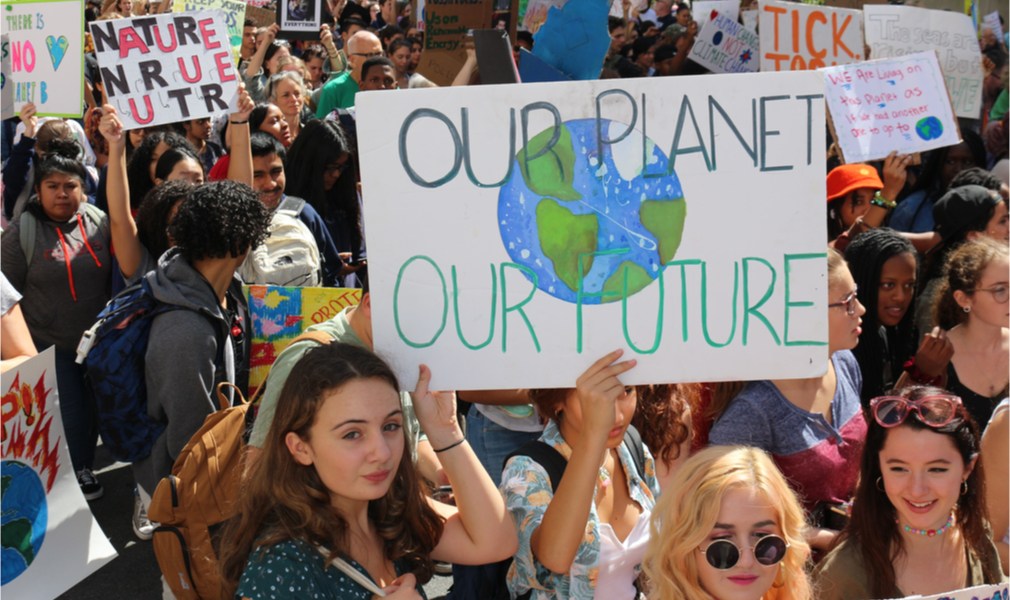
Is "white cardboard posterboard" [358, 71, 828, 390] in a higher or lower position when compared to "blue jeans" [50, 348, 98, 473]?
higher

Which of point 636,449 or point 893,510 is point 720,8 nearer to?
point 636,449

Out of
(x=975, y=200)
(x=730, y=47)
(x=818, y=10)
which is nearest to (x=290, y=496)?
(x=975, y=200)

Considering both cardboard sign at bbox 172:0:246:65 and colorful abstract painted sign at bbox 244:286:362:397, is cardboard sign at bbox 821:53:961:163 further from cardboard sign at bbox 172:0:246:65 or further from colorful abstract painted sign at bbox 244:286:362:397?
cardboard sign at bbox 172:0:246:65

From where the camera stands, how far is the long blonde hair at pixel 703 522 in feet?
6.11

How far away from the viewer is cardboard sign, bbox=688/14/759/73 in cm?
791

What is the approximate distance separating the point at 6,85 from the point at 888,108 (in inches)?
191

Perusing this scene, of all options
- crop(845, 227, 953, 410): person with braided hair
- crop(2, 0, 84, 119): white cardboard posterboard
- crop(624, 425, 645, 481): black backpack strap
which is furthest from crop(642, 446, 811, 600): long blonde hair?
crop(2, 0, 84, 119): white cardboard posterboard

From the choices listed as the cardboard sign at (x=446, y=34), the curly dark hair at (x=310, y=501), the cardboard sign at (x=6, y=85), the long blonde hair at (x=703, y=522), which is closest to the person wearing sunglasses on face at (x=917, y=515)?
the long blonde hair at (x=703, y=522)

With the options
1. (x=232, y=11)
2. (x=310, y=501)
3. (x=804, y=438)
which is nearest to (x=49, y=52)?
(x=232, y=11)

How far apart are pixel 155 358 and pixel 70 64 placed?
2.51 meters

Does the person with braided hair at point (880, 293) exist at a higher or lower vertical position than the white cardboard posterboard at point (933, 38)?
lower

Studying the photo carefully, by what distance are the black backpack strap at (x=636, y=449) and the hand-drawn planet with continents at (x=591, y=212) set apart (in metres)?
0.67

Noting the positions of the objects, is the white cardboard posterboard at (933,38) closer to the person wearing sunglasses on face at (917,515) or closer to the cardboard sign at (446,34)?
the cardboard sign at (446,34)

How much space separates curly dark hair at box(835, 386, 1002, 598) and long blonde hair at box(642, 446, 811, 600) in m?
0.25
